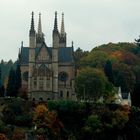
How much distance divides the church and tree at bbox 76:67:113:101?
341 centimetres

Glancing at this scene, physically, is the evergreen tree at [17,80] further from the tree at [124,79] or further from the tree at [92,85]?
the tree at [124,79]

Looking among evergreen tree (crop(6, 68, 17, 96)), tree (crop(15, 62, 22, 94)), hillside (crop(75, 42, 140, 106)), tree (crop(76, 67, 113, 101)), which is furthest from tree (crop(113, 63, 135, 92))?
evergreen tree (crop(6, 68, 17, 96))

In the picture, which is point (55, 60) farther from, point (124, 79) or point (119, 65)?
point (119, 65)

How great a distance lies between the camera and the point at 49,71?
10088 cm

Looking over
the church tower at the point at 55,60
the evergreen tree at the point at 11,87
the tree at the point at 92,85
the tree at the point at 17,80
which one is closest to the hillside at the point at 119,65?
the tree at the point at 92,85

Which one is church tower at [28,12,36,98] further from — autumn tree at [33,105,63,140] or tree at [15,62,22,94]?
autumn tree at [33,105,63,140]

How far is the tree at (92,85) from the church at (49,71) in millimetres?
3413

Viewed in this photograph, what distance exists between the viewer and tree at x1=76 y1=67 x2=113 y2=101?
96375 mm

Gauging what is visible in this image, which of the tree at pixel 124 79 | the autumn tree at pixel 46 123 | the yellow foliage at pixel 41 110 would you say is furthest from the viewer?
the tree at pixel 124 79

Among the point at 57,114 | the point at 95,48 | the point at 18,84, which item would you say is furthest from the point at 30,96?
the point at 95,48

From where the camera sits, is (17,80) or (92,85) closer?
(17,80)

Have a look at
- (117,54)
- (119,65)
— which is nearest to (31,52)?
(119,65)

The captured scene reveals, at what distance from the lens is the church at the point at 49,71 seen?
10075 cm

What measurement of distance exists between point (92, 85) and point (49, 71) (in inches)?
294
